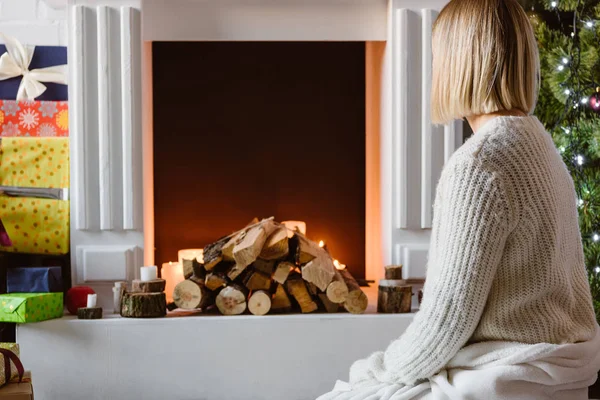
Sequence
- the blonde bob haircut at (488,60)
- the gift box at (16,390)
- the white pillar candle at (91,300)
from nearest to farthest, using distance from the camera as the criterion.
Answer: the blonde bob haircut at (488,60), the gift box at (16,390), the white pillar candle at (91,300)

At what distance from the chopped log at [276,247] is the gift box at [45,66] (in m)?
0.91

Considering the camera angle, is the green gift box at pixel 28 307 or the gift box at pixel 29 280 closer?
the green gift box at pixel 28 307

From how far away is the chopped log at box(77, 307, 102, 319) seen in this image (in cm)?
232

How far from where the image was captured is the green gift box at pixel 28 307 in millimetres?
2225

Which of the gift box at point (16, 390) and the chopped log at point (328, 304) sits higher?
the chopped log at point (328, 304)

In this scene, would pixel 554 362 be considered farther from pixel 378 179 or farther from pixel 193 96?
A: pixel 193 96

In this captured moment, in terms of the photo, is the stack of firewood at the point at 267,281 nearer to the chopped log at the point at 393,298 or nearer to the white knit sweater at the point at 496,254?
the chopped log at the point at 393,298

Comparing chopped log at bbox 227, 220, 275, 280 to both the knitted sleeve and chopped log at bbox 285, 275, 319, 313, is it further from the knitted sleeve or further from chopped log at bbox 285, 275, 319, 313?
the knitted sleeve

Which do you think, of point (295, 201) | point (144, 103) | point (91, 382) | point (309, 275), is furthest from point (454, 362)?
point (295, 201)

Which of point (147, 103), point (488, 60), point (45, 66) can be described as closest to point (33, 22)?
point (45, 66)

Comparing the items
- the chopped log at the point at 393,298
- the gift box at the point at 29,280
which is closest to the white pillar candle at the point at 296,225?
the chopped log at the point at 393,298

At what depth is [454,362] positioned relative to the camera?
3.93ft

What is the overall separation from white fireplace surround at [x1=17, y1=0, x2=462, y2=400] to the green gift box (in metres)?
0.04

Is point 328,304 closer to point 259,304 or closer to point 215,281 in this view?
point 259,304
